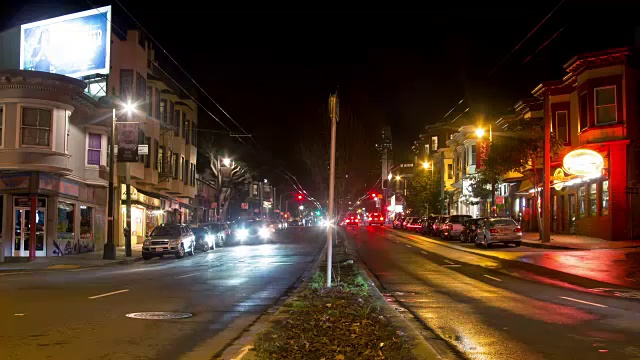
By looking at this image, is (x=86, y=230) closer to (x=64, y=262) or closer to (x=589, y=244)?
(x=64, y=262)

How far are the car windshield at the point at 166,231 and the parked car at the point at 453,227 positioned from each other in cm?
2025

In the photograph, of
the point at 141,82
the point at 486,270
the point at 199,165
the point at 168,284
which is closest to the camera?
the point at 168,284

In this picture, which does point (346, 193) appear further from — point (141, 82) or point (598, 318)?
point (598, 318)

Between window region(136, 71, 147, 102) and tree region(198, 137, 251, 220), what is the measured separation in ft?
66.7

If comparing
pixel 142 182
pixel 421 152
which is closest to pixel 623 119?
pixel 142 182

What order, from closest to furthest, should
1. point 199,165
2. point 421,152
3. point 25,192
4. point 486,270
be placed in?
point 486,270
point 25,192
point 199,165
point 421,152

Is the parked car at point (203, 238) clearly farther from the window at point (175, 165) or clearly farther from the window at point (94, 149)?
the window at point (175, 165)

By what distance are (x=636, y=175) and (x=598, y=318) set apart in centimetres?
2617

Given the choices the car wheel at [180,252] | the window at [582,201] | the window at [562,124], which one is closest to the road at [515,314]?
the car wheel at [180,252]

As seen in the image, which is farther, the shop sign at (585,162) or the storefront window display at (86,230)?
the storefront window display at (86,230)

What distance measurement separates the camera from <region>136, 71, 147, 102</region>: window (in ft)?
126

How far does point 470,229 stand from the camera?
4028cm

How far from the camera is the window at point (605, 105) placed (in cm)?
3412

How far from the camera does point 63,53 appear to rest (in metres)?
34.0
